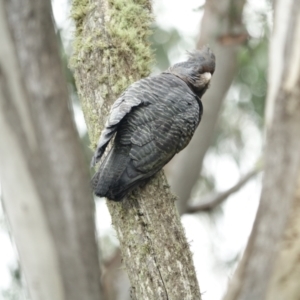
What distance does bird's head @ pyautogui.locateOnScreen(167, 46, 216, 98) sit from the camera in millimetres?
4098

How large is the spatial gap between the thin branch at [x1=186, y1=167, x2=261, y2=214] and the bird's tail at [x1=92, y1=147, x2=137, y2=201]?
123 inches

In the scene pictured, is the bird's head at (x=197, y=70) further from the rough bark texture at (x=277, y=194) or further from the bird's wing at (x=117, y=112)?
the rough bark texture at (x=277, y=194)

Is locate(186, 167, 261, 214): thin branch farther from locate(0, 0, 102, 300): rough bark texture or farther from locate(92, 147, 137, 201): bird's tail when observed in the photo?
locate(0, 0, 102, 300): rough bark texture

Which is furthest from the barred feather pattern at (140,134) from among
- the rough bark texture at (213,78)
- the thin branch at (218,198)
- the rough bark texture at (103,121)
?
the thin branch at (218,198)

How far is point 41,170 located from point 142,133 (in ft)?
6.29

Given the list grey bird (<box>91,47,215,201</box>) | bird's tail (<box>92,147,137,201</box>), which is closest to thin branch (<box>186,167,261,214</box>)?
grey bird (<box>91,47,215,201</box>)

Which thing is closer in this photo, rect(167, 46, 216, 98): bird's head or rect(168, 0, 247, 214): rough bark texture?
rect(167, 46, 216, 98): bird's head

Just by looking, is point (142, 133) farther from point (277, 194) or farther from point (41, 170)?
point (277, 194)

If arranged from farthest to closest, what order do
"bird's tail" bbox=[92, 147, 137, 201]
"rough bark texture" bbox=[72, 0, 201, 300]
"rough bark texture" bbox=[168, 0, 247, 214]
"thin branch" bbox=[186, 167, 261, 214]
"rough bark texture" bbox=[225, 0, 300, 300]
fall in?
"thin branch" bbox=[186, 167, 261, 214]
"rough bark texture" bbox=[168, 0, 247, 214]
"bird's tail" bbox=[92, 147, 137, 201]
"rough bark texture" bbox=[72, 0, 201, 300]
"rough bark texture" bbox=[225, 0, 300, 300]

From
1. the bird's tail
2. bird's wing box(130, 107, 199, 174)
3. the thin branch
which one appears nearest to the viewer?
the bird's tail

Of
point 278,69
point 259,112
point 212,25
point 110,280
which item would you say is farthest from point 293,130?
point 259,112

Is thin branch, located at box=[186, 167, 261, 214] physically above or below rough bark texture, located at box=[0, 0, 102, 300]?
below

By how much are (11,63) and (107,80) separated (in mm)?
2012

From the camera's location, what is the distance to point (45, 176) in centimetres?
146
